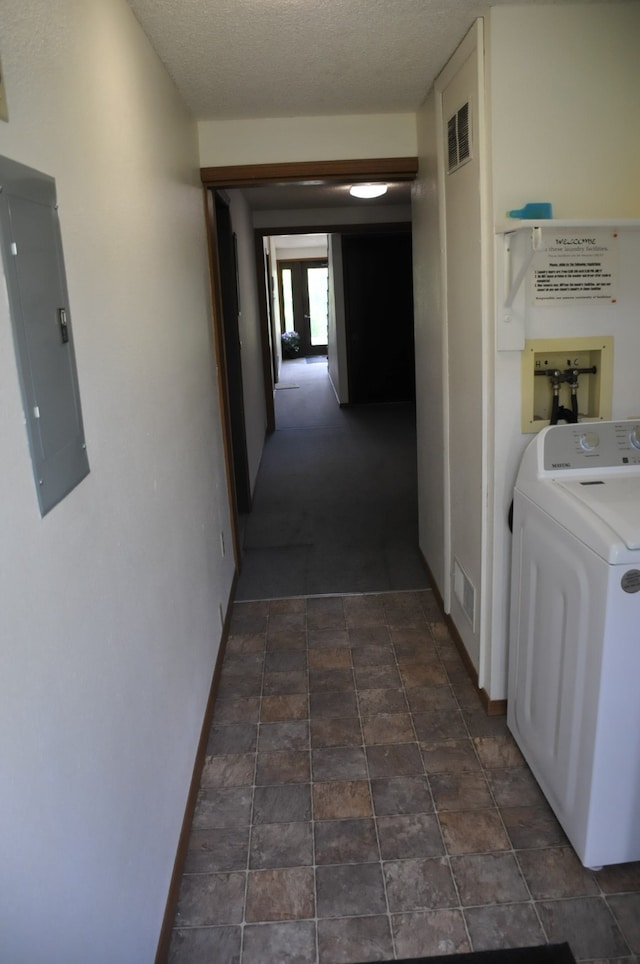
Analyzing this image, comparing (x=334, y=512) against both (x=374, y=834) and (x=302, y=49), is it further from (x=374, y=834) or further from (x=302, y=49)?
(x=302, y=49)

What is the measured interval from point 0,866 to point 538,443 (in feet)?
5.83

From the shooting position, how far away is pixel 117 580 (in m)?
1.47

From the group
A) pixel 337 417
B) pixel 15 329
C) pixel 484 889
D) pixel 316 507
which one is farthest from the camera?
pixel 337 417

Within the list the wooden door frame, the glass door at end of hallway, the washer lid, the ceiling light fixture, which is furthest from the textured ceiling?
the glass door at end of hallway

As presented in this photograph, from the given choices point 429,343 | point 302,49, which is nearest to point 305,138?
point 302,49

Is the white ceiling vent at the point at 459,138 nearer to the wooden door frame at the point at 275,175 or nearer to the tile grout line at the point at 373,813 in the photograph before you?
the wooden door frame at the point at 275,175

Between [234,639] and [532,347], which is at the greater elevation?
[532,347]

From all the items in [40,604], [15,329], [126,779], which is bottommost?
[126,779]

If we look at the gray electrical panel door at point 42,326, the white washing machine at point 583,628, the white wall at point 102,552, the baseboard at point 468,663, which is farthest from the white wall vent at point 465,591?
the gray electrical panel door at point 42,326

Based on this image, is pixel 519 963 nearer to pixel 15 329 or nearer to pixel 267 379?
pixel 15 329

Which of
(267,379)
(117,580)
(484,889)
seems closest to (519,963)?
(484,889)

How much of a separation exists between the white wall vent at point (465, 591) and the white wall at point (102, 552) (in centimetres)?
107

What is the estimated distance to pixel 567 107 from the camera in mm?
2111

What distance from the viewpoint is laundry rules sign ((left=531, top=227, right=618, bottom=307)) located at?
7.09 feet
